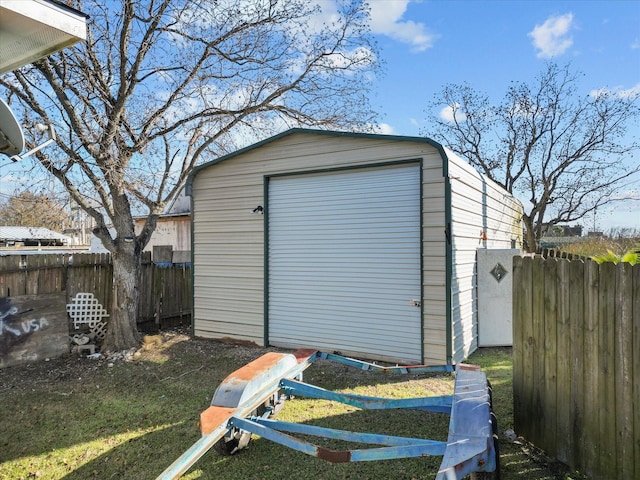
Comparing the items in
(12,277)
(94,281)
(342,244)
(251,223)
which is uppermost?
(251,223)

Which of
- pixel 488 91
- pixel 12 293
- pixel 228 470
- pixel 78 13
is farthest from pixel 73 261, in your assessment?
pixel 488 91

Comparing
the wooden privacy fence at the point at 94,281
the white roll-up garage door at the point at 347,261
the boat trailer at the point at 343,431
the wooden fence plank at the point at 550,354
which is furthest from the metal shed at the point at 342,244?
the wooden fence plank at the point at 550,354

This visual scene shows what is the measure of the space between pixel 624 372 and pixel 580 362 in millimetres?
302

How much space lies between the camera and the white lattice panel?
22.3 ft

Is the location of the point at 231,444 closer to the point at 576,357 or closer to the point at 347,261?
the point at 576,357

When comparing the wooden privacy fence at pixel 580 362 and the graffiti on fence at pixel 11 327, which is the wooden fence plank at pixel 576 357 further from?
the graffiti on fence at pixel 11 327

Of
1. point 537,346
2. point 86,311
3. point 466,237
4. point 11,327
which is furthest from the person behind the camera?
point 86,311

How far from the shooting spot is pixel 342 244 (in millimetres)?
6371

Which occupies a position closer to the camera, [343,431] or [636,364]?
[636,364]

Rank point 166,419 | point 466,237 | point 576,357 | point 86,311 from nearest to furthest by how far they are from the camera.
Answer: point 576,357
point 166,419
point 466,237
point 86,311

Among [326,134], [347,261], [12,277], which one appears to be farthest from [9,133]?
[12,277]

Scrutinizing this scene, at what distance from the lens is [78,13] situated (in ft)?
6.13

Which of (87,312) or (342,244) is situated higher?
(342,244)

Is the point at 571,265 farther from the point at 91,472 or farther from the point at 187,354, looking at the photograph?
the point at 187,354
